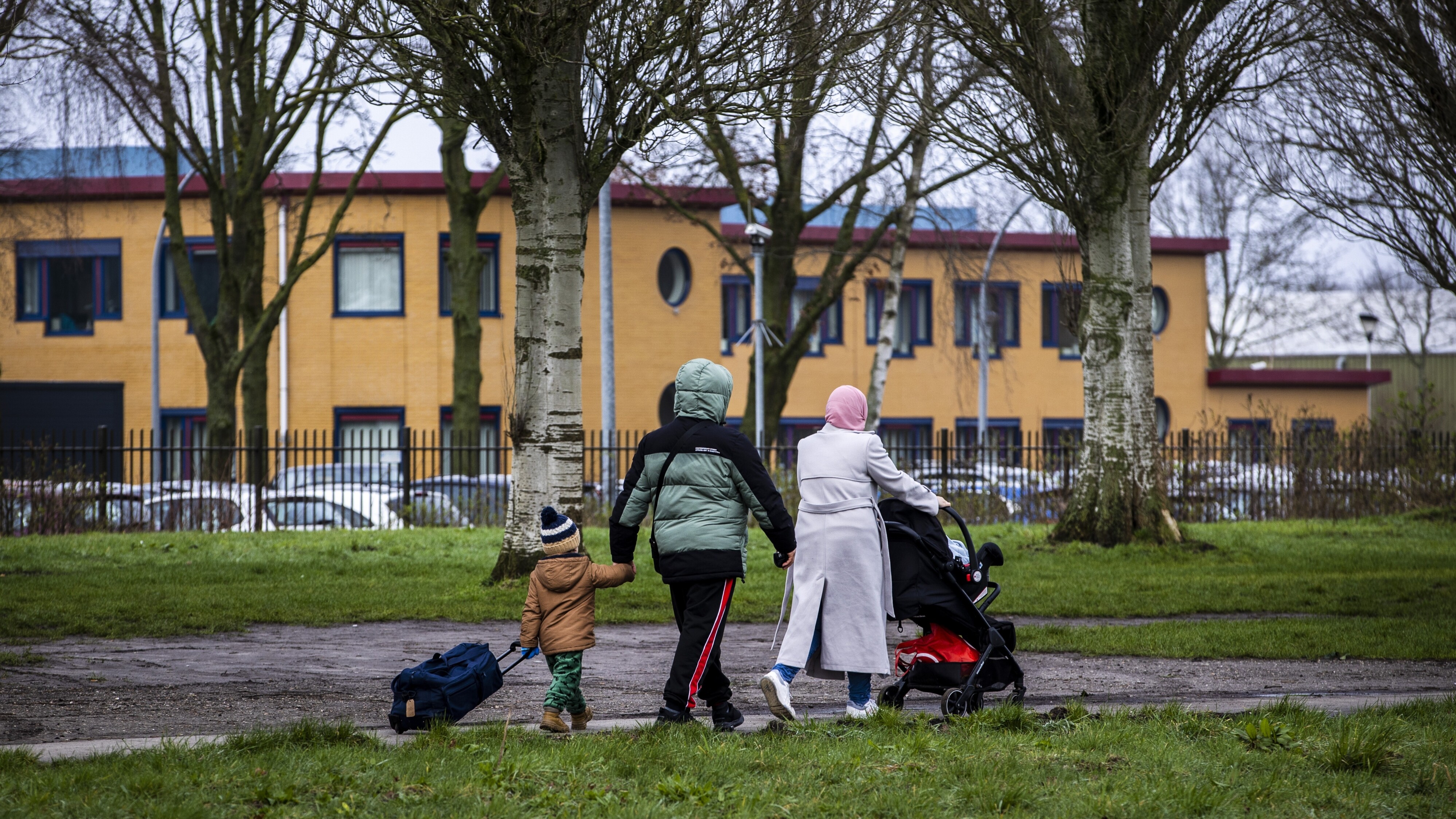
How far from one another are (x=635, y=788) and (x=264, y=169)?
20.2m

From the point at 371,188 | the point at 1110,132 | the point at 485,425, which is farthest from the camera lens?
the point at 485,425

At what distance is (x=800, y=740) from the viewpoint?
227 inches

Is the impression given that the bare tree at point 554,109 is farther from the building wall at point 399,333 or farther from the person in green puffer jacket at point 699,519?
the building wall at point 399,333

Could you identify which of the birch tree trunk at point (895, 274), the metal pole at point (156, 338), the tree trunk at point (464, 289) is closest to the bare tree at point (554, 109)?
the tree trunk at point (464, 289)

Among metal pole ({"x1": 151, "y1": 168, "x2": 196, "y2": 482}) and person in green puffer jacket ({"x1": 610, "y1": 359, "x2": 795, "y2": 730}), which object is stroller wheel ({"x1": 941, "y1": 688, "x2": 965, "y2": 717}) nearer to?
person in green puffer jacket ({"x1": 610, "y1": 359, "x2": 795, "y2": 730})

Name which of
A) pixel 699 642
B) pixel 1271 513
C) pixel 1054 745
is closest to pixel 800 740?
pixel 699 642

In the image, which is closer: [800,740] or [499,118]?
[800,740]

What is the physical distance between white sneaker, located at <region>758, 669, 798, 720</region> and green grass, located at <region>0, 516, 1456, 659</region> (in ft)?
11.1

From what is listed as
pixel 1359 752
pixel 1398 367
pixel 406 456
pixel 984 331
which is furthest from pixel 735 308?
pixel 1398 367

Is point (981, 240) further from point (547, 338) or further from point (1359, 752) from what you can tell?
point (1359, 752)

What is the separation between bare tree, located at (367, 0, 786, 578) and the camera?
34.2 ft

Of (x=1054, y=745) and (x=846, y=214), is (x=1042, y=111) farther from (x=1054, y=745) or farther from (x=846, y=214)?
(x=846, y=214)

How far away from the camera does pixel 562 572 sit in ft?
19.7

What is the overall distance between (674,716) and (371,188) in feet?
83.8
